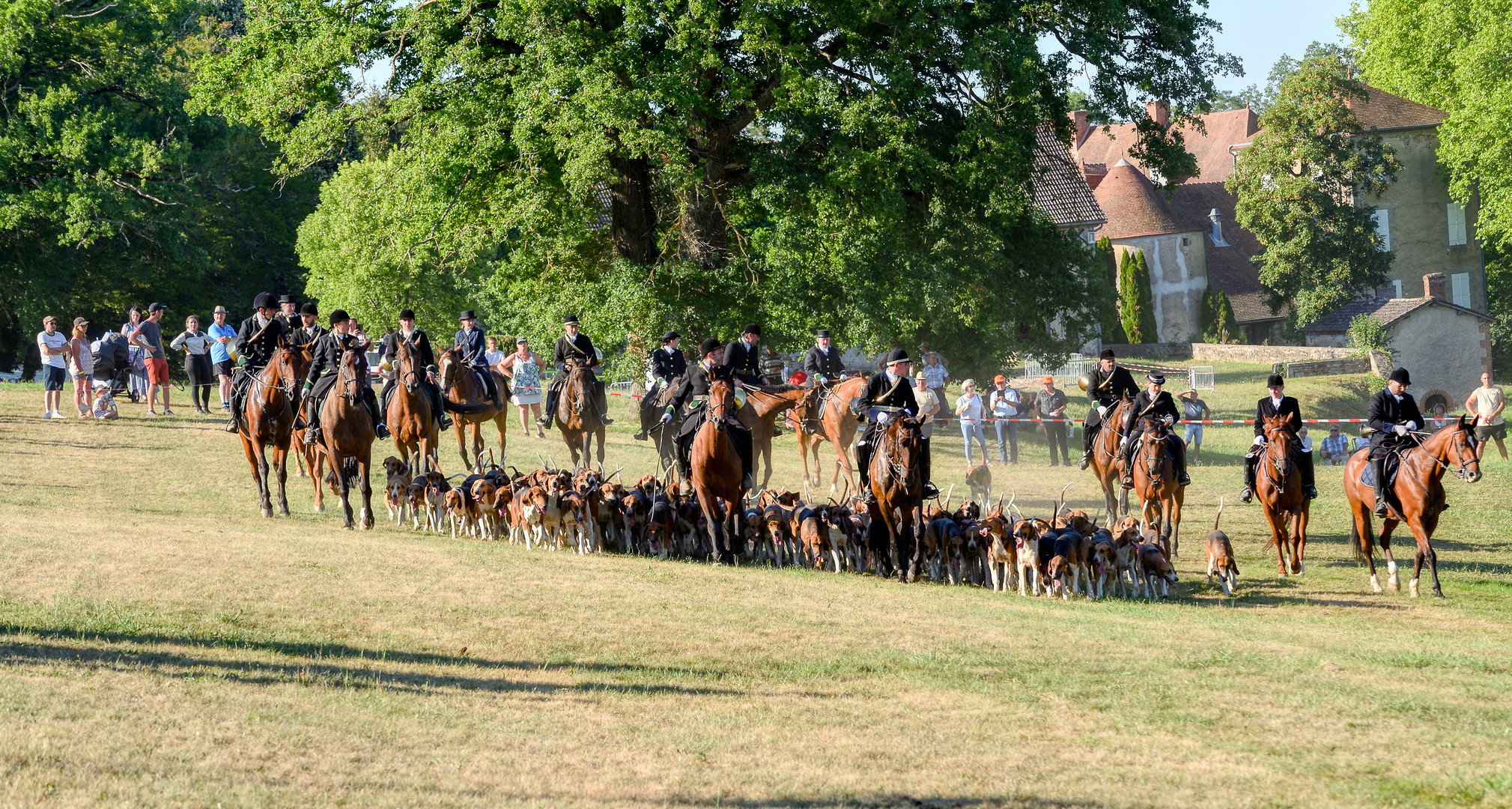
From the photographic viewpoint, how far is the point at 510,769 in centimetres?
713

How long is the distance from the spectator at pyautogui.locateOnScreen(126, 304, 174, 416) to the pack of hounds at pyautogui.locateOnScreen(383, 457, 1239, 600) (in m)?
11.6

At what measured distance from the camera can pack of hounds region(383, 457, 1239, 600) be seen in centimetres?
1433

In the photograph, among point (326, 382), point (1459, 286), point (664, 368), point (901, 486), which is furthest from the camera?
point (1459, 286)

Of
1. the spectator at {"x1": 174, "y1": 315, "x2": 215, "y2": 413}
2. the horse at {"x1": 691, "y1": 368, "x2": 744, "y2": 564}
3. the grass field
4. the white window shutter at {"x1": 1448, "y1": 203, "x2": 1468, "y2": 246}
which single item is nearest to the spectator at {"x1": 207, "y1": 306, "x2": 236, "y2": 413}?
the spectator at {"x1": 174, "y1": 315, "x2": 215, "y2": 413}

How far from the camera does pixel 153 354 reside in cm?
2719

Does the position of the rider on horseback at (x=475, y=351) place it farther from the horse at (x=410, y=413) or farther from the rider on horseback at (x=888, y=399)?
the rider on horseback at (x=888, y=399)

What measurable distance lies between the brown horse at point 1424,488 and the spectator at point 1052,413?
13452mm

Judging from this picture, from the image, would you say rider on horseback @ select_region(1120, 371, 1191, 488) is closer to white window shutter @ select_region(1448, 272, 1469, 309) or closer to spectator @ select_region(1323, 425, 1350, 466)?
spectator @ select_region(1323, 425, 1350, 466)

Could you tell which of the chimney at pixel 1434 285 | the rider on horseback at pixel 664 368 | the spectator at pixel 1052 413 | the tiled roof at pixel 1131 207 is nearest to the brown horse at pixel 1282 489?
the rider on horseback at pixel 664 368

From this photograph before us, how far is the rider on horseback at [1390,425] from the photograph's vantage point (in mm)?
15438

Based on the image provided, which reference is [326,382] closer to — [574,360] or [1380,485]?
[574,360]

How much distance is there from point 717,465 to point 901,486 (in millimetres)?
2088

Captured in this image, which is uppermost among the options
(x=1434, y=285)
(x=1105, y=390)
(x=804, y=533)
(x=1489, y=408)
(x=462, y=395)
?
(x=1434, y=285)

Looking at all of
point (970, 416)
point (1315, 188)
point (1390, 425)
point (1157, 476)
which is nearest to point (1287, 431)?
point (1390, 425)
